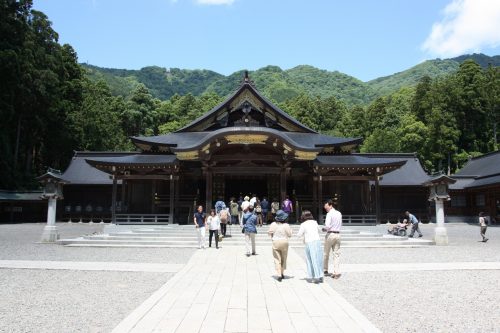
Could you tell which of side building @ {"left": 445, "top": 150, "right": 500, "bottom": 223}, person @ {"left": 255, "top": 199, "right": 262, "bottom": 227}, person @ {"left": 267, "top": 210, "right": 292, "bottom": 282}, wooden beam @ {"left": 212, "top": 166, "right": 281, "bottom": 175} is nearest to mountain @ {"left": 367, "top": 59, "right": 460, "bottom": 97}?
side building @ {"left": 445, "top": 150, "right": 500, "bottom": 223}

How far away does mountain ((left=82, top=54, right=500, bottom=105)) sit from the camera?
10718 cm

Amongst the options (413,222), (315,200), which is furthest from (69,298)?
(413,222)

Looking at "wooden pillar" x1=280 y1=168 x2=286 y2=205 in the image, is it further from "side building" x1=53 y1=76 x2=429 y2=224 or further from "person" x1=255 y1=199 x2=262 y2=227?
"person" x1=255 y1=199 x2=262 y2=227

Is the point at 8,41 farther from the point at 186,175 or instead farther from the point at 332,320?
the point at 332,320

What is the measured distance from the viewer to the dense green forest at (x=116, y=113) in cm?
3478

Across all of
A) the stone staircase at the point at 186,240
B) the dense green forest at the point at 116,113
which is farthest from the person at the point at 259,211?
the dense green forest at the point at 116,113

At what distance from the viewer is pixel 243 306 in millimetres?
6402

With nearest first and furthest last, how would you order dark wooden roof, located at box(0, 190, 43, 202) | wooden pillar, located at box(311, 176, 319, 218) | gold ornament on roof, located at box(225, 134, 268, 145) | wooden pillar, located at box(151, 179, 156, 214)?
gold ornament on roof, located at box(225, 134, 268, 145), wooden pillar, located at box(311, 176, 319, 218), wooden pillar, located at box(151, 179, 156, 214), dark wooden roof, located at box(0, 190, 43, 202)

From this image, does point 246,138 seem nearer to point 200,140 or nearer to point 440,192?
point 200,140

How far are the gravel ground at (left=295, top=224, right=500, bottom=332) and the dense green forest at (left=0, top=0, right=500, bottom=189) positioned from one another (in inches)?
1350

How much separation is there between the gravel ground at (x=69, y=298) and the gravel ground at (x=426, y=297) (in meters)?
4.12

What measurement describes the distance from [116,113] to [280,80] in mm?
64312

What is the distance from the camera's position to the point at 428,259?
12312 millimetres

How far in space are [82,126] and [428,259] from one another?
3868 cm
